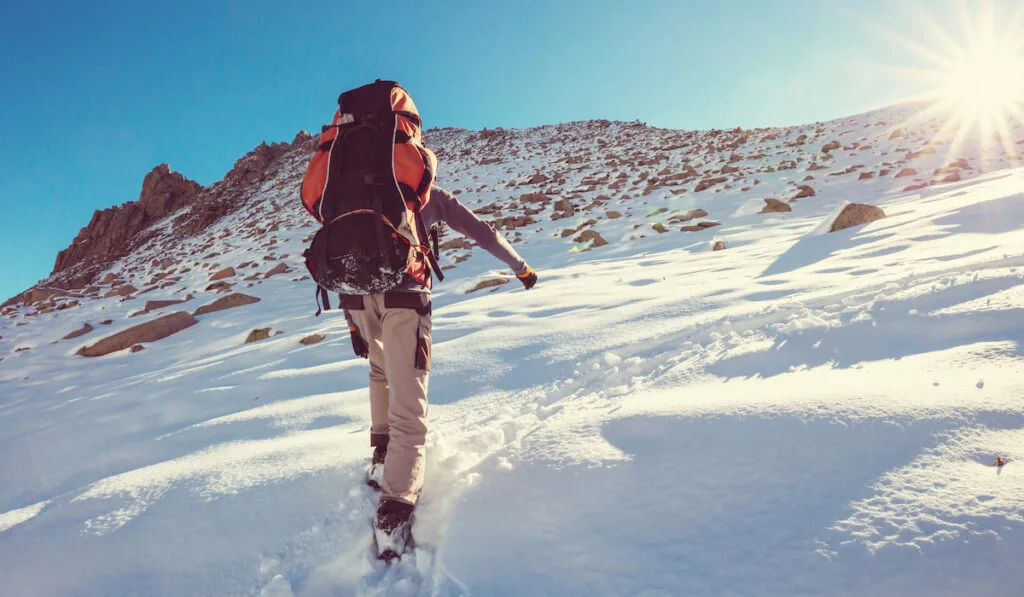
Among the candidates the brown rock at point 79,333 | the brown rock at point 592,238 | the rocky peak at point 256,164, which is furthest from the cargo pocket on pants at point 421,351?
Answer: the rocky peak at point 256,164

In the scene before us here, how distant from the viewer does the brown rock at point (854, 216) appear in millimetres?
5699

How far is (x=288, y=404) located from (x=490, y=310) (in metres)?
2.38

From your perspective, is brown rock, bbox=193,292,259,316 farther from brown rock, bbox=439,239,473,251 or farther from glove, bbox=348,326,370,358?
glove, bbox=348,326,370,358

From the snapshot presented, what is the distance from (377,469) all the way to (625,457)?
1.12 meters

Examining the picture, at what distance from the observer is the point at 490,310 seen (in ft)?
16.6

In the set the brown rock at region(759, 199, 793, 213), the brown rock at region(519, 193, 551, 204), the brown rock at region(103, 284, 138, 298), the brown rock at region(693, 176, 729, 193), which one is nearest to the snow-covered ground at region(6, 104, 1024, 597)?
the brown rock at region(759, 199, 793, 213)

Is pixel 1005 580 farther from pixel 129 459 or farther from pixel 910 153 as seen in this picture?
pixel 910 153

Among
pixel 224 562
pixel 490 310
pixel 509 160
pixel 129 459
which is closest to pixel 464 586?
pixel 224 562

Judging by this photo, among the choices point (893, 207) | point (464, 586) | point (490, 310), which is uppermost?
point (893, 207)

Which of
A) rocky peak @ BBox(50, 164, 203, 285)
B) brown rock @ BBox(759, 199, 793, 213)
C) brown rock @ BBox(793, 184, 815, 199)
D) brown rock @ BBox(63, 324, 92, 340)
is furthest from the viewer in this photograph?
rocky peak @ BBox(50, 164, 203, 285)

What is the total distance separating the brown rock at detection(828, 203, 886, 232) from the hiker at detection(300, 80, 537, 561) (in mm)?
5952

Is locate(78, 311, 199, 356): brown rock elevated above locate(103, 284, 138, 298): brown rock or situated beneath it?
situated beneath

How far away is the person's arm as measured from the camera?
6.59 feet

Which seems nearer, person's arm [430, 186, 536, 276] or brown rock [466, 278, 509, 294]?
person's arm [430, 186, 536, 276]
